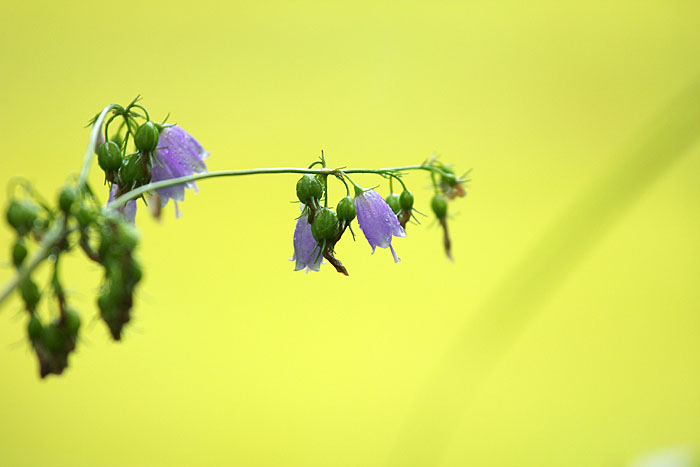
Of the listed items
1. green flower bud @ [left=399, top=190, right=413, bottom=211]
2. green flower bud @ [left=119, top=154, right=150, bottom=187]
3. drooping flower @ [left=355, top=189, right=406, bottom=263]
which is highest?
green flower bud @ [left=399, top=190, right=413, bottom=211]

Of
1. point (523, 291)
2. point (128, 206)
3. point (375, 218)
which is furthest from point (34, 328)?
point (523, 291)

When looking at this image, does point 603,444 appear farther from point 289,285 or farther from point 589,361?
point 289,285

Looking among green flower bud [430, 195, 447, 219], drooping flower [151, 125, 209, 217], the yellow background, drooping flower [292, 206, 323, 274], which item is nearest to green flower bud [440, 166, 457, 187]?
green flower bud [430, 195, 447, 219]

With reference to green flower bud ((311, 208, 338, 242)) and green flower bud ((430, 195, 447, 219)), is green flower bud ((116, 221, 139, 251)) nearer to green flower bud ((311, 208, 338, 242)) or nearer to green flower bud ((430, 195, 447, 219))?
green flower bud ((311, 208, 338, 242))

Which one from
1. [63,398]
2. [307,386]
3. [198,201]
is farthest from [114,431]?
[198,201]

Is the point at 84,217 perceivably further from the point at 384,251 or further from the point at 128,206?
Answer: the point at 384,251
